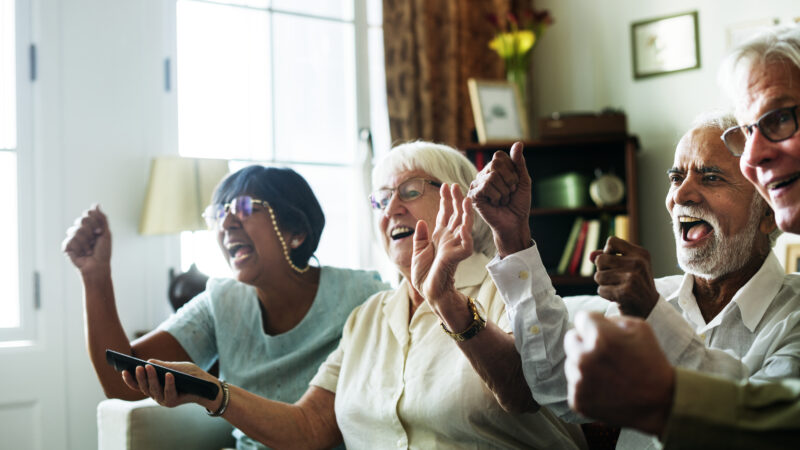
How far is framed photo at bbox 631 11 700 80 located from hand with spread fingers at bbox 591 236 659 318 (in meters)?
3.07

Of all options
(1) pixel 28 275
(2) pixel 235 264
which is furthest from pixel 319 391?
(1) pixel 28 275

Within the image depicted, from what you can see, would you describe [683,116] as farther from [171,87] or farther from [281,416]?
[281,416]

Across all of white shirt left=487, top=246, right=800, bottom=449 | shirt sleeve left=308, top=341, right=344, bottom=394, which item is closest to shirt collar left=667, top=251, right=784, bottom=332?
white shirt left=487, top=246, right=800, bottom=449

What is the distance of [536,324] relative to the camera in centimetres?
136

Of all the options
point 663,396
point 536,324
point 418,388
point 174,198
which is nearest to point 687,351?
point 536,324

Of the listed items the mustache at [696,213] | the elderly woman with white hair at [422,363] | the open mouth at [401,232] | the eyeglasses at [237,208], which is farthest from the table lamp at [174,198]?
the mustache at [696,213]

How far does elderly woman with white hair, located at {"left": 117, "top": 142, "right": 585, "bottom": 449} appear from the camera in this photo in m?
1.42

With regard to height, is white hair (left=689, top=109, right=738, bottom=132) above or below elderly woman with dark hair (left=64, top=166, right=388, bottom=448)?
above

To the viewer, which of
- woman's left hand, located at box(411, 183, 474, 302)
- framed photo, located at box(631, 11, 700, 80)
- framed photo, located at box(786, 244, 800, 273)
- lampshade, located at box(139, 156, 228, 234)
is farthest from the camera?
framed photo, located at box(631, 11, 700, 80)

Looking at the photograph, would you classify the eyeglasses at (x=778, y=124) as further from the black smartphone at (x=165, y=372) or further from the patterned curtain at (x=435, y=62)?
the patterned curtain at (x=435, y=62)

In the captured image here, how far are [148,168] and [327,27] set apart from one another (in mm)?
1240

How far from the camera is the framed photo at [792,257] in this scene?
3412mm

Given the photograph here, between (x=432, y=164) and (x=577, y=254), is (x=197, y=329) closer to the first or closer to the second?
(x=432, y=164)

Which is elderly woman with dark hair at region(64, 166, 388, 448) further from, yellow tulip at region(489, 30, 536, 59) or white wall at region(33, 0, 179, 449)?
yellow tulip at region(489, 30, 536, 59)
